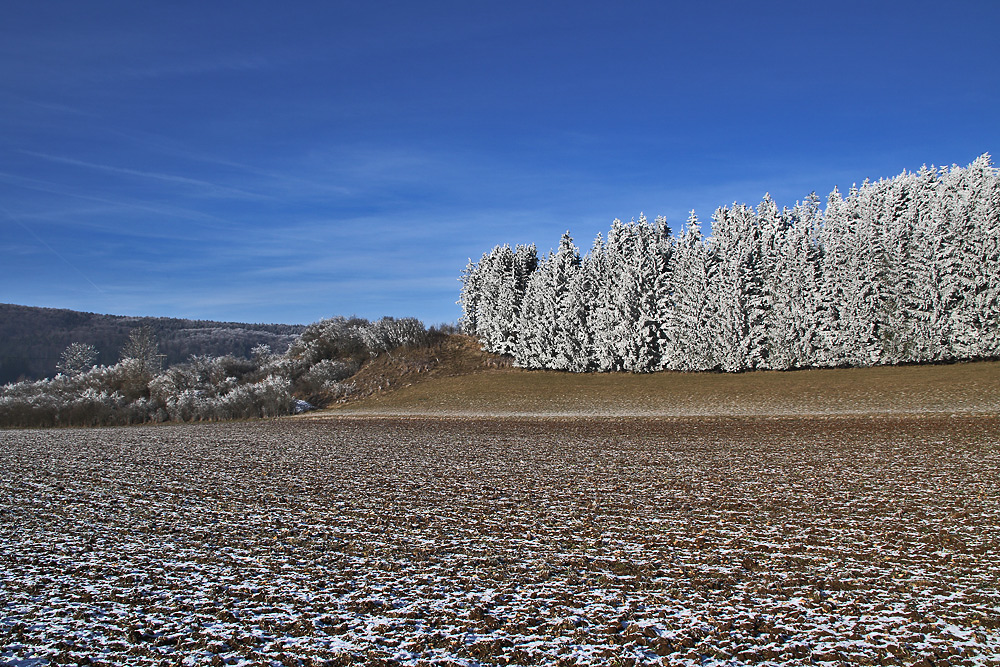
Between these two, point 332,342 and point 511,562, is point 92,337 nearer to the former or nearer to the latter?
point 332,342

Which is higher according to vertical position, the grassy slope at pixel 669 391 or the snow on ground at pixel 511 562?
the grassy slope at pixel 669 391

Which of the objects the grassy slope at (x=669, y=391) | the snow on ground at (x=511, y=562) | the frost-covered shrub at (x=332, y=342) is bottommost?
the snow on ground at (x=511, y=562)

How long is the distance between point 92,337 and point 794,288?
334 feet

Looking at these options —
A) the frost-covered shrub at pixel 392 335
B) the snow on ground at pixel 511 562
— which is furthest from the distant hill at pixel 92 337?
the snow on ground at pixel 511 562

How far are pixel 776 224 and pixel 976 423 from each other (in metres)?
23.6

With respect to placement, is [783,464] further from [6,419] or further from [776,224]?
[6,419]

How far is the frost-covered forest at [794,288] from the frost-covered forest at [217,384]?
14732 millimetres

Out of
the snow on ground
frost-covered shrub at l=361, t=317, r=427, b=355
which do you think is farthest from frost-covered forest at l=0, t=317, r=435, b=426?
the snow on ground

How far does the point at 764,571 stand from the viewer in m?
6.56

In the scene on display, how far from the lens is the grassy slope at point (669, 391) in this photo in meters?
27.8

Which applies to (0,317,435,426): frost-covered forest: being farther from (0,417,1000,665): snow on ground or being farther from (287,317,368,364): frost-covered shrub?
(0,417,1000,665): snow on ground

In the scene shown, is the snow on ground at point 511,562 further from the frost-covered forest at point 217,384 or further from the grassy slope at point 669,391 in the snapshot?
the frost-covered forest at point 217,384

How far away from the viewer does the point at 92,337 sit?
96.6 metres

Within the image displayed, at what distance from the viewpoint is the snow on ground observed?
190 inches
